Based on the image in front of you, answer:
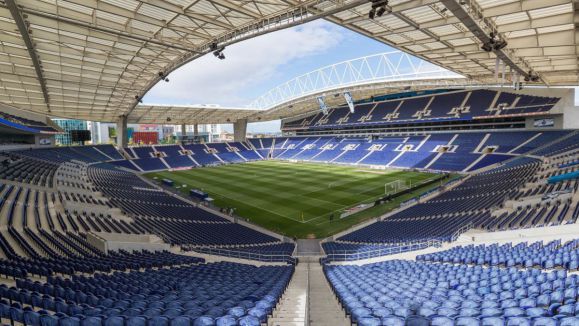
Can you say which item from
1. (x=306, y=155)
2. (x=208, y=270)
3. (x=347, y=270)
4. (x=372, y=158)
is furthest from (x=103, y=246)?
(x=306, y=155)

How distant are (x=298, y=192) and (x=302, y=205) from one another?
18.6ft

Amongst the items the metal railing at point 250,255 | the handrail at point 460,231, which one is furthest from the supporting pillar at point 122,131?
the handrail at point 460,231

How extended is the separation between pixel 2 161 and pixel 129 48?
16.0 m

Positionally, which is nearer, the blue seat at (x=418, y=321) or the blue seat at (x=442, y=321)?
the blue seat at (x=442, y=321)

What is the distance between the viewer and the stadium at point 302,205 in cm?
632

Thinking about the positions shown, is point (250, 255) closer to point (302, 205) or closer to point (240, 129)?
point (302, 205)

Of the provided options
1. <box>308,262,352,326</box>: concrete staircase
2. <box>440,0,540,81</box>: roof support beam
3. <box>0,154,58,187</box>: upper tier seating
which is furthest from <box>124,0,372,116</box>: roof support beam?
<box>0,154,58,187</box>: upper tier seating

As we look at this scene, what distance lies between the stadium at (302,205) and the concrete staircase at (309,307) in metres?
0.07

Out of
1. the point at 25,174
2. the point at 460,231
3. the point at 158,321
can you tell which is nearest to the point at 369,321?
the point at 158,321

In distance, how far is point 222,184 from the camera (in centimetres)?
4169

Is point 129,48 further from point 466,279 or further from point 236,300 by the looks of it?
point 466,279

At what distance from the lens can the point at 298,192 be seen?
117ft

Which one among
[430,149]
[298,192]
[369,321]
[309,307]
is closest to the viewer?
[369,321]

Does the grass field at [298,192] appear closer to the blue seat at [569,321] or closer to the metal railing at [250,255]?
the metal railing at [250,255]
